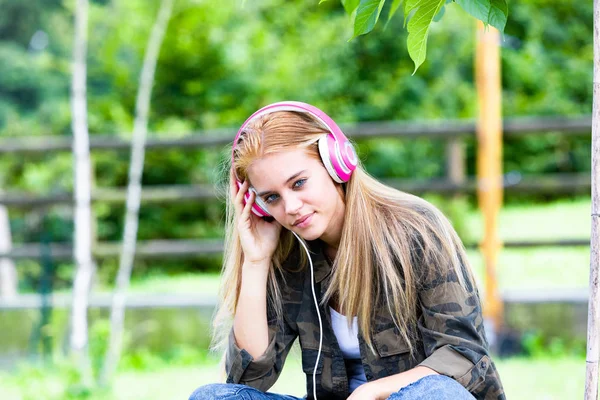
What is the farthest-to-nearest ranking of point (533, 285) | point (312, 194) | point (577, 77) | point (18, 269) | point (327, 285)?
point (577, 77) → point (18, 269) → point (533, 285) → point (327, 285) → point (312, 194)

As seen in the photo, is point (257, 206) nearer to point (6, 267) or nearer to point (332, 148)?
point (332, 148)

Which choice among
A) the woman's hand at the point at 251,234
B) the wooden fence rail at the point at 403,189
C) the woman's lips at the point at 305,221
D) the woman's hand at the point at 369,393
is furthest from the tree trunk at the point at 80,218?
the woman's hand at the point at 369,393

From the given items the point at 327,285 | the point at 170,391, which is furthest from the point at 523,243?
the point at 327,285

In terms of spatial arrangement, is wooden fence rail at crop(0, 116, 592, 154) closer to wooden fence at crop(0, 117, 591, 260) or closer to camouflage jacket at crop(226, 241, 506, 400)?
wooden fence at crop(0, 117, 591, 260)

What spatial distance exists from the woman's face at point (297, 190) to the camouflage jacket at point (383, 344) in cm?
20

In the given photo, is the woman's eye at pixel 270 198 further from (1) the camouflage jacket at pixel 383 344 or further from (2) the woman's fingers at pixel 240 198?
(1) the camouflage jacket at pixel 383 344

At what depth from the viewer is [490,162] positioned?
4910mm

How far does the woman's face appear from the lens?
1.94m

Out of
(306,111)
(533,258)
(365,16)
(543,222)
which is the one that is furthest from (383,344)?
(543,222)

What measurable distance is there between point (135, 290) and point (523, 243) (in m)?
3.42

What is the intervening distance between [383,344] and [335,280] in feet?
0.65

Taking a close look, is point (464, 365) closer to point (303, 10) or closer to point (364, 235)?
point (364, 235)

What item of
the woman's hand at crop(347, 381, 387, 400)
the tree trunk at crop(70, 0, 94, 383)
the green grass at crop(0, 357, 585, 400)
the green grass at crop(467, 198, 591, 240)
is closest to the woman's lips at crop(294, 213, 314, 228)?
the woman's hand at crop(347, 381, 387, 400)

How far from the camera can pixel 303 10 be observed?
8.85 metres
